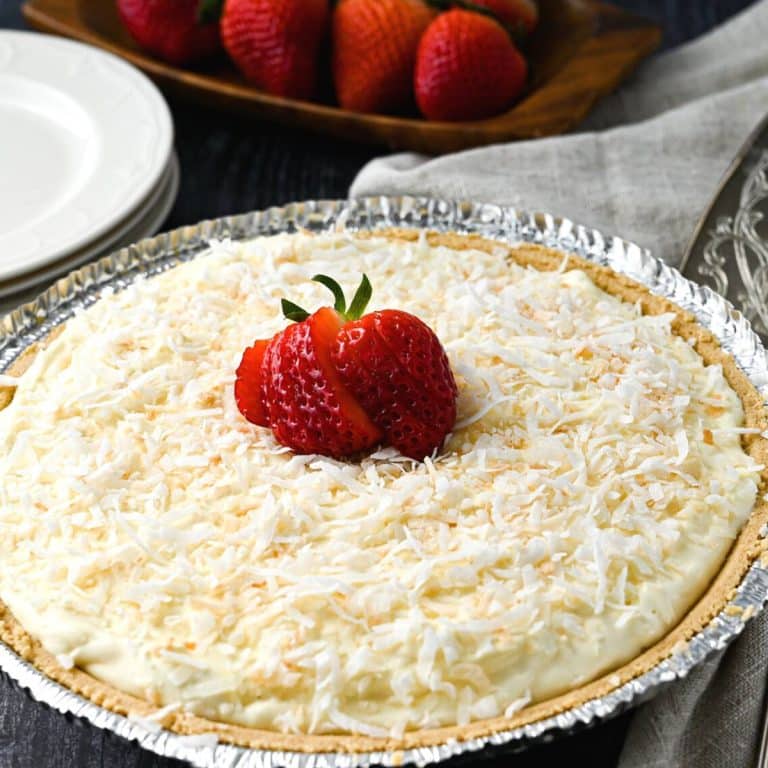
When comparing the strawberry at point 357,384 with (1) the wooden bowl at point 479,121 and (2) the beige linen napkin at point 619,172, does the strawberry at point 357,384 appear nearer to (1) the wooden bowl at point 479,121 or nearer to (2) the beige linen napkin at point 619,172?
(2) the beige linen napkin at point 619,172

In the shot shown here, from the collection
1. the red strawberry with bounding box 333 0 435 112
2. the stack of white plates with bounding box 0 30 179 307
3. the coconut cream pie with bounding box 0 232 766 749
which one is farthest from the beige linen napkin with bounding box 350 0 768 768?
the coconut cream pie with bounding box 0 232 766 749

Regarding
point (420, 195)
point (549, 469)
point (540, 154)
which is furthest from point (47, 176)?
point (549, 469)

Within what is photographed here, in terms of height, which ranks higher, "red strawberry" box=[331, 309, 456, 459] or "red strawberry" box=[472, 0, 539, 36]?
"red strawberry" box=[331, 309, 456, 459]

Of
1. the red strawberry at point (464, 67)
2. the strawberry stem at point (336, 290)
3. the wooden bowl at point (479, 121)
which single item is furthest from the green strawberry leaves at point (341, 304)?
the red strawberry at point (464, 67)

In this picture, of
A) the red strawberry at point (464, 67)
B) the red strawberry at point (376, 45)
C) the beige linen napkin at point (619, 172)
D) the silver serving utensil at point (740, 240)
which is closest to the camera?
the silver serving utensil at point (740, 240)

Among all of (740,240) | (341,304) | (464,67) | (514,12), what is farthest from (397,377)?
(514,12)

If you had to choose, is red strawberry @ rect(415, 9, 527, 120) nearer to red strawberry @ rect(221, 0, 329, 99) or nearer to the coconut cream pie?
red strawberry @ rect(221, 0, 329, 99)

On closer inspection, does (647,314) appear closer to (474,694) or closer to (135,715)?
(474,694)
